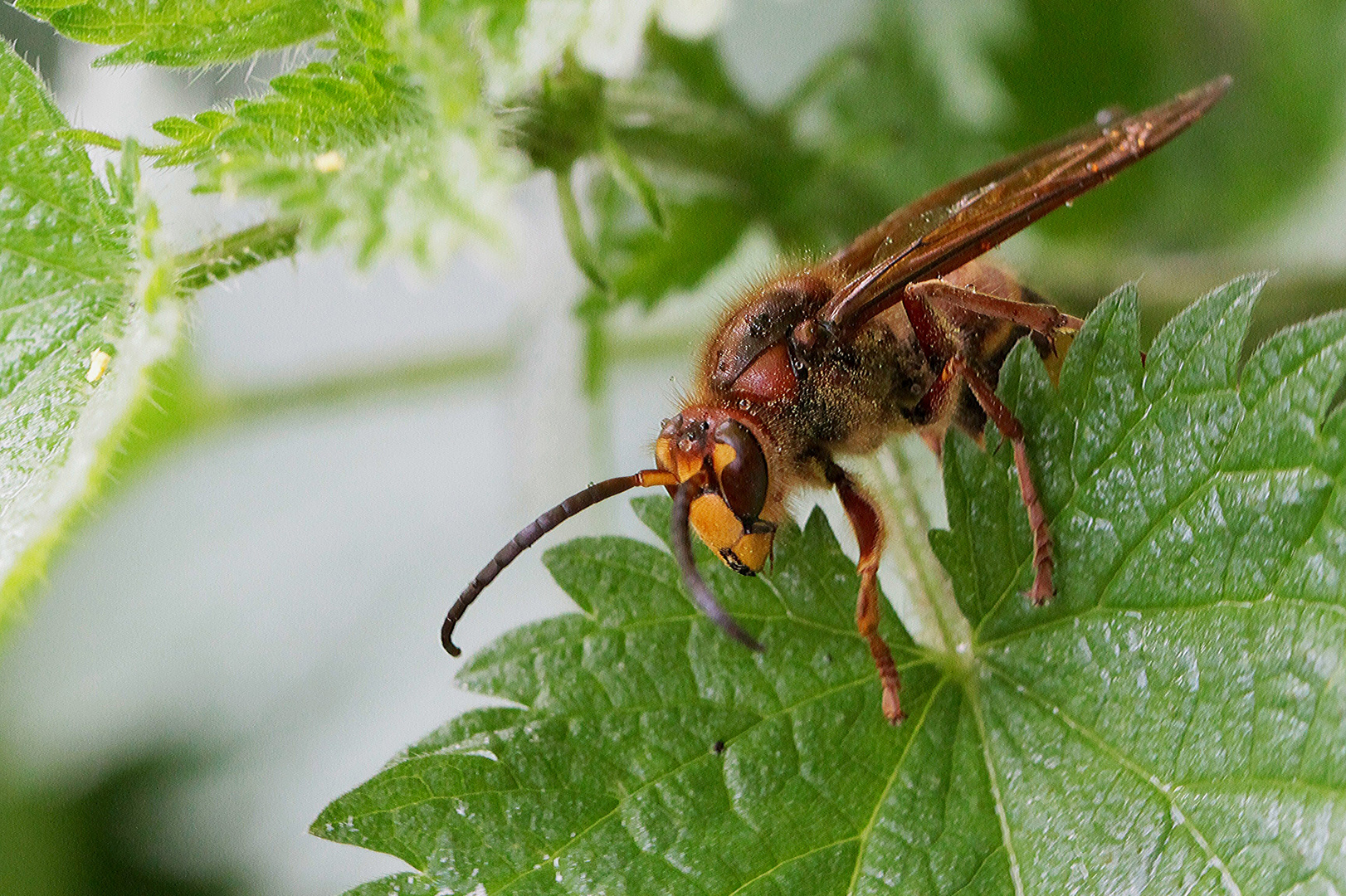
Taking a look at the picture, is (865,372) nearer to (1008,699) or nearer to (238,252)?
(1008,699)

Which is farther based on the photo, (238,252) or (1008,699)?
(238,252)

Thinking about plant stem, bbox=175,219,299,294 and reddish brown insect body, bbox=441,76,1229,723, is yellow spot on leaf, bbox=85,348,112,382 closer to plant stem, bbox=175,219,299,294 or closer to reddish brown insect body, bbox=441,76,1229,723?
plant stem, bbox=175,219,299,294

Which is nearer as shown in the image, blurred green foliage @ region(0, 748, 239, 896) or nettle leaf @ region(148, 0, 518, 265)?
nettle leaf @ region(148, 0, 518, 265)

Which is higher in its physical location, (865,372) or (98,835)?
(98,835)

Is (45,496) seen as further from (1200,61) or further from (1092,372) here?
(1200,61)

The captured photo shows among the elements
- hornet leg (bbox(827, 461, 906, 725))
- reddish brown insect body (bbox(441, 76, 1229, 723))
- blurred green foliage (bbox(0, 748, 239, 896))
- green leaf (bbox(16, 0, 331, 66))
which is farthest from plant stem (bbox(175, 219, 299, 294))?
blurred green foliage (bbox(0, 748, 239, 896))

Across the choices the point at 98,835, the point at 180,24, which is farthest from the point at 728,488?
the point at 98,835
